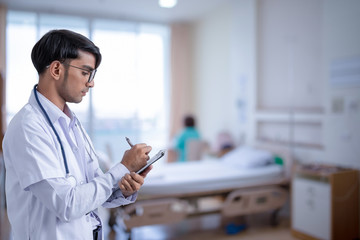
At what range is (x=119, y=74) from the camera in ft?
18.3

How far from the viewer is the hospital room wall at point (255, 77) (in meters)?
3.17

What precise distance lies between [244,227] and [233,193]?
0.47 meters

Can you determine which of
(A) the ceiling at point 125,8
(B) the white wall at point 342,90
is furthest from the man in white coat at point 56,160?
(A) the ceiling at point 125,8

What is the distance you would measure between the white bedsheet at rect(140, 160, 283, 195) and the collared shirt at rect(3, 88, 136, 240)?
200 centimetres

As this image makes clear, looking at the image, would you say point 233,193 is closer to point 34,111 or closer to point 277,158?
point 277,158

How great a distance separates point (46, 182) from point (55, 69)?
35cm

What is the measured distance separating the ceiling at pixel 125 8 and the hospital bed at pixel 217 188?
251 centimetres

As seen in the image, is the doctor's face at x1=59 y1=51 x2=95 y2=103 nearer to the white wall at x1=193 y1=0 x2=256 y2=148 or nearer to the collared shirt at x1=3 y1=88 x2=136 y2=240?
the collared shirt at x1=3 y1=88 x2=136 y2=240

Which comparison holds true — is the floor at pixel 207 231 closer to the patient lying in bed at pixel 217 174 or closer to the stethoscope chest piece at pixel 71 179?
the patient lying in bed at pixel 217 174

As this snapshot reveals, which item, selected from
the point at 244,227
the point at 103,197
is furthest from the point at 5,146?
the point at 244,227

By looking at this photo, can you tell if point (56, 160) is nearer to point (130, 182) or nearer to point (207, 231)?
point (130, 182)

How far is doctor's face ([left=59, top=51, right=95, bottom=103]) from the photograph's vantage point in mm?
1054

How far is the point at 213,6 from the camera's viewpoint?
209 inches

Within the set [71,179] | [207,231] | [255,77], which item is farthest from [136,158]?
[255,77]
